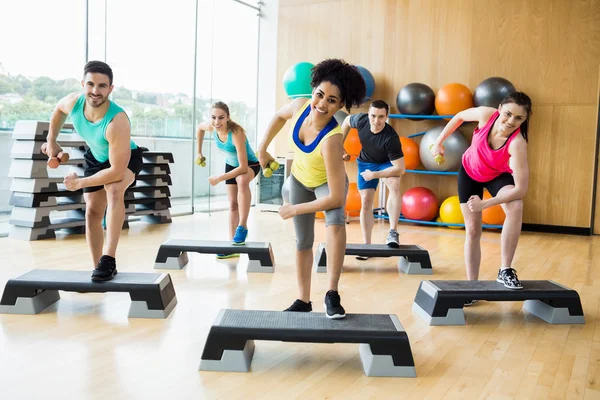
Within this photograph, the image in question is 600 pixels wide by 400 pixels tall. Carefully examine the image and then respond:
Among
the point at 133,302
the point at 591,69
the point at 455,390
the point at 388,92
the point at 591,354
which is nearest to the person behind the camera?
the point at 455,390

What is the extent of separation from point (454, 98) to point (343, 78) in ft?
15.3

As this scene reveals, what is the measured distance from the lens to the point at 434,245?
19.1ft

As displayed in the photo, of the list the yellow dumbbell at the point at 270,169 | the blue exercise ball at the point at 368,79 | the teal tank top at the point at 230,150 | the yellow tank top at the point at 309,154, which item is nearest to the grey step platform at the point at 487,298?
the yellow tank top at the point at 309,154

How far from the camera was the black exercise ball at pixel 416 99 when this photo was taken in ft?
22.7

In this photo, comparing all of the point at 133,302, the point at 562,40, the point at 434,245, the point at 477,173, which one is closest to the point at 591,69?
the point at 562,40

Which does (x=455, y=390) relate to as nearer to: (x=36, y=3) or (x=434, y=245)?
(x=434, y=245)

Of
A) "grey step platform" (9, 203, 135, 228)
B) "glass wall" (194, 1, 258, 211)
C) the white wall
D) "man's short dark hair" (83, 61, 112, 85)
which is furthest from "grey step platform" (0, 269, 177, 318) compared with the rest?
the white wall

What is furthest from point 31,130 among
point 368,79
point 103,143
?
point 368,79

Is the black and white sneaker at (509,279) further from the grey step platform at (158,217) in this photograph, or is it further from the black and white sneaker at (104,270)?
the grey step platform at (158,217)

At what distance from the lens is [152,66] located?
6.91m

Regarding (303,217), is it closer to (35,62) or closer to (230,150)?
(230,150)

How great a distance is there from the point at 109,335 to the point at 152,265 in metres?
1.65

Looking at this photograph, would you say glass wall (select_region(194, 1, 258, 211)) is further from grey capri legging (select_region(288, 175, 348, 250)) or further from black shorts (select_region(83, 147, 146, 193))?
grey capri legging (select_region(288, 175, 348, 250))

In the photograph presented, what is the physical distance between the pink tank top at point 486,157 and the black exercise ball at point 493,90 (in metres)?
3.44
